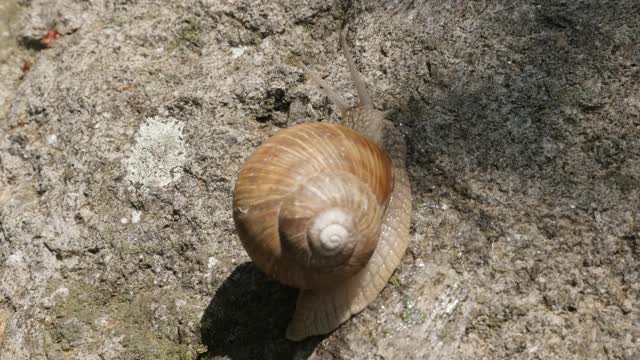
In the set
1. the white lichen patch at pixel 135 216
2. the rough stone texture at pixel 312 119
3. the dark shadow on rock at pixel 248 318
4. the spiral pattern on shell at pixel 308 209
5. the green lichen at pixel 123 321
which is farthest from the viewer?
the white lichen patch at pixel 135 216

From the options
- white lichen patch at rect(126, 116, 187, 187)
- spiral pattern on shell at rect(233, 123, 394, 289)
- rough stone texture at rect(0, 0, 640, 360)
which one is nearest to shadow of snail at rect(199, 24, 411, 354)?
spiral pattern on shell at rect(233, 123, 394, 289)

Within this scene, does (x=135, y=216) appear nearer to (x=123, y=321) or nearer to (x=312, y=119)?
(x=123, y=321)

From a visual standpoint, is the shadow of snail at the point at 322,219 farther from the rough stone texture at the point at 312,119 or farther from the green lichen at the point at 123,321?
the green lichen at the point at 123,321

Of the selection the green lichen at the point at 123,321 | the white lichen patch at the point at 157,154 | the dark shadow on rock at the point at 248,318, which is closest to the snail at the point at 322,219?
the dark shadow on rock at the point at 248,318

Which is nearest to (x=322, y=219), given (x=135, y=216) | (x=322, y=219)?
(x=322, y=219)

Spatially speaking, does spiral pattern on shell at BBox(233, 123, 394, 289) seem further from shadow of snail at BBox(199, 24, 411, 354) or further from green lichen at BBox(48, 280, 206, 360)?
green lichen at BBox(48, 280, 206, 360)

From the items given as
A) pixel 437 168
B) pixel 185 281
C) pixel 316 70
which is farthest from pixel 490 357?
pixel 316 70

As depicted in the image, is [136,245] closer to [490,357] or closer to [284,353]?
[284,353]
